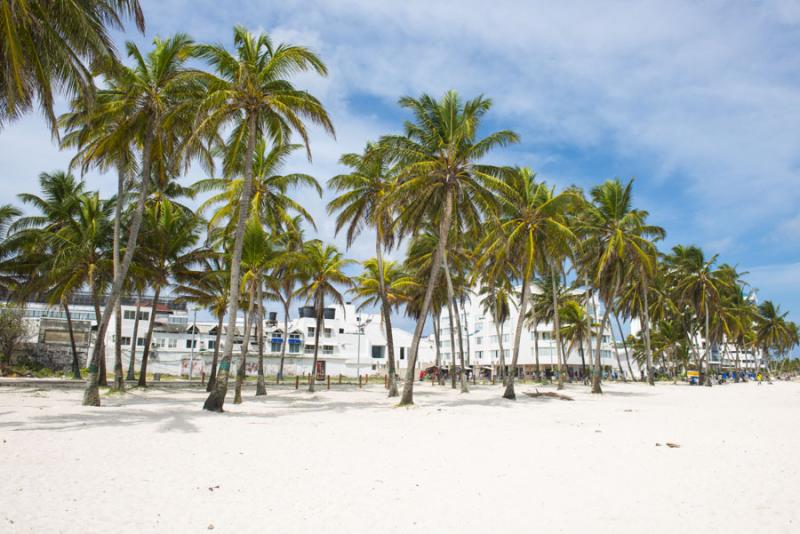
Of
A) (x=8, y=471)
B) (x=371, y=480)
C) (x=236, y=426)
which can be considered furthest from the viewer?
(x=236, y=426)

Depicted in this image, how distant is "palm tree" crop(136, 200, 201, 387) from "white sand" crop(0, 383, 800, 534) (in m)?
11.8

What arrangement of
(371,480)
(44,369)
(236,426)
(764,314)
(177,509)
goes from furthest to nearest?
(764,314)
(44,369)
(236,426)
(371,480)
(177,509)

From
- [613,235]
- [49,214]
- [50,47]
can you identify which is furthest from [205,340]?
[50,47]

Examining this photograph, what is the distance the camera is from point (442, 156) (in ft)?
66.5

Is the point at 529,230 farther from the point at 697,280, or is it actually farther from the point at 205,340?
the point at 205,340

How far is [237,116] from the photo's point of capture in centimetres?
1839

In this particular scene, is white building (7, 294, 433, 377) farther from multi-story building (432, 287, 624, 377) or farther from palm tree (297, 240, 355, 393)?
palm tree (297, 240, 355, 393)

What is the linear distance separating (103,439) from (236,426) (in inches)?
132

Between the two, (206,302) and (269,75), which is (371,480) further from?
(206,302)

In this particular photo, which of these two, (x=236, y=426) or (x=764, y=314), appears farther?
(x=764, y=314)

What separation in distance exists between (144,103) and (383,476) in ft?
Result: 54.0

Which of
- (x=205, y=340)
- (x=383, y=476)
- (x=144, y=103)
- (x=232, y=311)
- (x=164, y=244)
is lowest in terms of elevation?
(x=383, y=476)

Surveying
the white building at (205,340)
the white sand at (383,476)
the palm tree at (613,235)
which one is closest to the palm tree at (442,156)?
the white sand at (383,476)

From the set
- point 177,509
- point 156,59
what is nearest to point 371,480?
point 177,509
